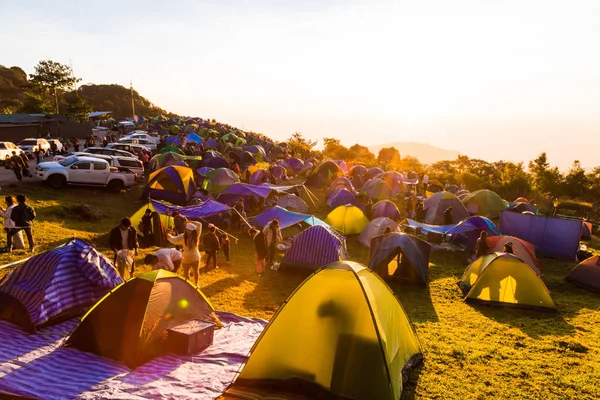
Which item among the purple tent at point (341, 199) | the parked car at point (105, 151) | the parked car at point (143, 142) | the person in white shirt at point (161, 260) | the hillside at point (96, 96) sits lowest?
the purple tent at point (341, 199)

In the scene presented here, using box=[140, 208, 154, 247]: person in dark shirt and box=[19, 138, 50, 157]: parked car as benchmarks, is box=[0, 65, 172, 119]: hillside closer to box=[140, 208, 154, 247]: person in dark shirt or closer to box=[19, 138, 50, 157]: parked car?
box=[19, 138, 50, 157]: parked car

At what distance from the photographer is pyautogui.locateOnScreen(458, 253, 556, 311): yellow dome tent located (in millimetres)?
10562

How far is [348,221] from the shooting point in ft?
60.1

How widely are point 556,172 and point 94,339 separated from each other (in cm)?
4549

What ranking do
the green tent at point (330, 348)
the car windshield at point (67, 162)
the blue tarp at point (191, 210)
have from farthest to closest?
the car windshield at point (67, 162)
the blue tarp at point (191, 210)
the green tent at point (330, 348)

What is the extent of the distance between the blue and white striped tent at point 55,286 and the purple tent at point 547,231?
16308 millimetres

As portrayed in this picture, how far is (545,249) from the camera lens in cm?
1725

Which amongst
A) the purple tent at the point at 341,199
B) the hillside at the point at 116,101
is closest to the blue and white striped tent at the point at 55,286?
the purple tent at the point at 341,199

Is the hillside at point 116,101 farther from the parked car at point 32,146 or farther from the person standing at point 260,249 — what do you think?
the person standing at point 260,249

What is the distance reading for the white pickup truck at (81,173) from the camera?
64.4 feet

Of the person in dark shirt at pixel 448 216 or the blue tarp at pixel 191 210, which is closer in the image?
the blue tarp at pixel 191 210

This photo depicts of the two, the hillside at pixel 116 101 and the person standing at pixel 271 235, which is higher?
the hillside at pixel 116 101

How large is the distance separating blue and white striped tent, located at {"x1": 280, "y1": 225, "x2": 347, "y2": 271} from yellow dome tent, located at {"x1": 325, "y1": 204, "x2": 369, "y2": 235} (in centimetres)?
524

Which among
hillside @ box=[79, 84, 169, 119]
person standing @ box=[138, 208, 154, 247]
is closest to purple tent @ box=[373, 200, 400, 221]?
person standing @ box=[138, 208, 154, 247]
